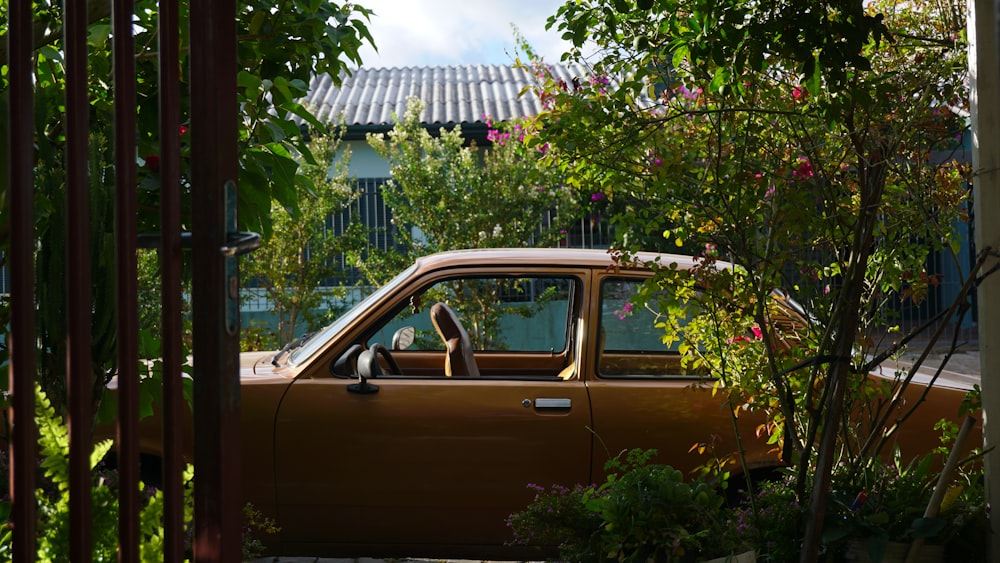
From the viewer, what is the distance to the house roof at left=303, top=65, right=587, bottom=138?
15.5 m

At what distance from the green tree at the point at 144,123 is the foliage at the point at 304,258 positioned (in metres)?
7.35

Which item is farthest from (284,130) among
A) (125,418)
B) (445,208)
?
(445,208)

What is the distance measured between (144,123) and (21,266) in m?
1.52

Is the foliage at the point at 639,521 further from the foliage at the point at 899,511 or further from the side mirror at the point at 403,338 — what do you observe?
the side mirror at the point at 403,338

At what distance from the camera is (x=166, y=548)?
6.22 feet

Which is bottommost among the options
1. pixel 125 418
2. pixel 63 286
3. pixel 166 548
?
pixel 166 548

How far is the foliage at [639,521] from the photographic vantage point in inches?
128

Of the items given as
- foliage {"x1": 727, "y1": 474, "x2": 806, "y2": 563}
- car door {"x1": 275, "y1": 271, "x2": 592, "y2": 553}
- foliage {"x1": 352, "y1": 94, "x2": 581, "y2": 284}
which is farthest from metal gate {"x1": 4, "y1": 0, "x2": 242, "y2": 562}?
foliage {"x1": 352, "y1": 94, "x2": 581, "y2": 284}

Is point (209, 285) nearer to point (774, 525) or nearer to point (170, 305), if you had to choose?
point (170, 305)

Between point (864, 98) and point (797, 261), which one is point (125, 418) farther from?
point (797, 261)

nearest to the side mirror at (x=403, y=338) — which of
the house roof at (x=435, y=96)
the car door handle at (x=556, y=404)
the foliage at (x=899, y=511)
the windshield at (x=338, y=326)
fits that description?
the windshield at (x=338, y=326)

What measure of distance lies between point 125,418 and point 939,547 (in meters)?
2.61

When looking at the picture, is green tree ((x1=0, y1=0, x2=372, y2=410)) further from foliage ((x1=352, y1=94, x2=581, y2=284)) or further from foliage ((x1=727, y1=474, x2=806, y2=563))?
foliage ((x1=352, y1=94, x2=581, y2=284))

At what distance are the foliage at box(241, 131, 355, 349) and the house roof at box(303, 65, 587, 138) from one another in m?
2.78
